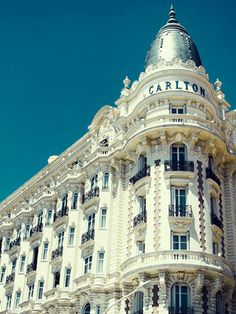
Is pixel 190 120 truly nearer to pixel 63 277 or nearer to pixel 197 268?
pixel 197 268

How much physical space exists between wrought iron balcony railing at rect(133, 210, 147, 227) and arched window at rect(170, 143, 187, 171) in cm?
464

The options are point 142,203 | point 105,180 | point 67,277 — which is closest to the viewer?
point 142,203

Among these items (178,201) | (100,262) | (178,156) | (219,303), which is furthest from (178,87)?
(219,303)

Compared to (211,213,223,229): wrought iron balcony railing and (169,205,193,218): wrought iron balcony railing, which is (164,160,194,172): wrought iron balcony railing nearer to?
(169,205,193,218): wrought iron balcony railing

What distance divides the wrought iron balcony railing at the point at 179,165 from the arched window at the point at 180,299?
1001cm

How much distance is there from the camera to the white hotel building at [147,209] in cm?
4062

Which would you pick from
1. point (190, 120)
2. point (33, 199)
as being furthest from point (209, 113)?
point (33, 199)

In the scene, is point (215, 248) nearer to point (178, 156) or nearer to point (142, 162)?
point (178, 156)

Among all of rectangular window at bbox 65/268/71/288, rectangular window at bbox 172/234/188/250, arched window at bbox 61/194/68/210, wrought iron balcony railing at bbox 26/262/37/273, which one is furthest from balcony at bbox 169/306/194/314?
wrought iron balcony railing at bbox 26/262/37/273

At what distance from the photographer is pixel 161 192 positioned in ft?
145

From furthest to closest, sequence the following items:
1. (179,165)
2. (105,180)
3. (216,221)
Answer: (105,180), (179,165), (216,221)

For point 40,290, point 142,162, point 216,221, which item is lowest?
point 40,290

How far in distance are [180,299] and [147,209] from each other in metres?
8.13

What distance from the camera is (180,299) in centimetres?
3972
